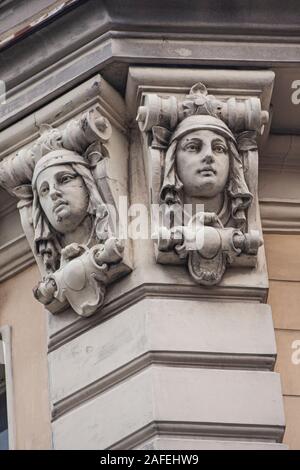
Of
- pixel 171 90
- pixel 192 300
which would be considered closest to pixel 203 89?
pixel 171 90

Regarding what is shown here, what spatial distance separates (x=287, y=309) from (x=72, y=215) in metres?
1.06

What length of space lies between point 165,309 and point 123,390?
411mm

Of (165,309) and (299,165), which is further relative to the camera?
(299,165)

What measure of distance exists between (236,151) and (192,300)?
0.71 meters

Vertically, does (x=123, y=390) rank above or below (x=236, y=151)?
below

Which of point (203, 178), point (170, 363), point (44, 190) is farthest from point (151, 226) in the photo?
point (170, 363)

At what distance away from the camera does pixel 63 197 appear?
41.3 ft

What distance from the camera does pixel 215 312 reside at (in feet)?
40.7

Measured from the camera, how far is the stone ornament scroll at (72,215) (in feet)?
40.9

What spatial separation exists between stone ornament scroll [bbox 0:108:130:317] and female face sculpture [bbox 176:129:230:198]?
0.35m

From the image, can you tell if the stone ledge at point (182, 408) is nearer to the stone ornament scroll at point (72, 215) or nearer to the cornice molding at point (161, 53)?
the stone ornament scroll at point (72, 215)

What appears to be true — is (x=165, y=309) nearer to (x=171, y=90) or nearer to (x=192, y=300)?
(x=192, y=300)

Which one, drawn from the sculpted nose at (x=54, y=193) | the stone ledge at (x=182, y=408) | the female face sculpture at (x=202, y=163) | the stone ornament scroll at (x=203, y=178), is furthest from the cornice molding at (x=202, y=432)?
the sculpted nose at (x=54, y=193)

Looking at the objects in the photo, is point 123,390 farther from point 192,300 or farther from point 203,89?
point 203,89
